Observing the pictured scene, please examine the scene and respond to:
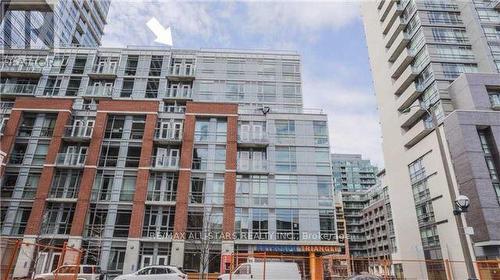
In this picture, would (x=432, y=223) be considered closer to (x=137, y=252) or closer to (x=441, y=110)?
(x=441, y=110)

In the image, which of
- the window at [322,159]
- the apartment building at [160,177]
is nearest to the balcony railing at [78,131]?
the apartment building at [160,177]

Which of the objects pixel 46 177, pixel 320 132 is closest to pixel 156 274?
pixel 46 177

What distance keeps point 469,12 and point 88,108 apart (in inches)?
2053

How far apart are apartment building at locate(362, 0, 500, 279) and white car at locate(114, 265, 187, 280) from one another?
2619cm

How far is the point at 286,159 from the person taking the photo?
1468 inches

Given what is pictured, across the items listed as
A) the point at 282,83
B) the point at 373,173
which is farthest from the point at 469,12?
the point at 373,173

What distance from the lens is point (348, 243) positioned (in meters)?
A: 108

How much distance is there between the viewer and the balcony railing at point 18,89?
42281mm

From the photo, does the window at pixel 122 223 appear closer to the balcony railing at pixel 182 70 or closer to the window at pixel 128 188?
the window at pixel 128 188

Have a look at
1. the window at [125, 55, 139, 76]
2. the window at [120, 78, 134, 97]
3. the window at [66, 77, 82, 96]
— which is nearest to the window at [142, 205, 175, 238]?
the window at [120, 78, 134, 97]

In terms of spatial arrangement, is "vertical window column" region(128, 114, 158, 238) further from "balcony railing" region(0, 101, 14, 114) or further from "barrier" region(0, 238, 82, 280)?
"balcony railing" region(0, 101, 14, 114)

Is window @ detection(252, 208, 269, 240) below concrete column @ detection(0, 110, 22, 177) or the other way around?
below

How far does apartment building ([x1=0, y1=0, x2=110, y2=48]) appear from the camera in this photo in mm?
31234

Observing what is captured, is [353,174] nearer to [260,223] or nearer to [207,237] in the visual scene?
[260,223]
